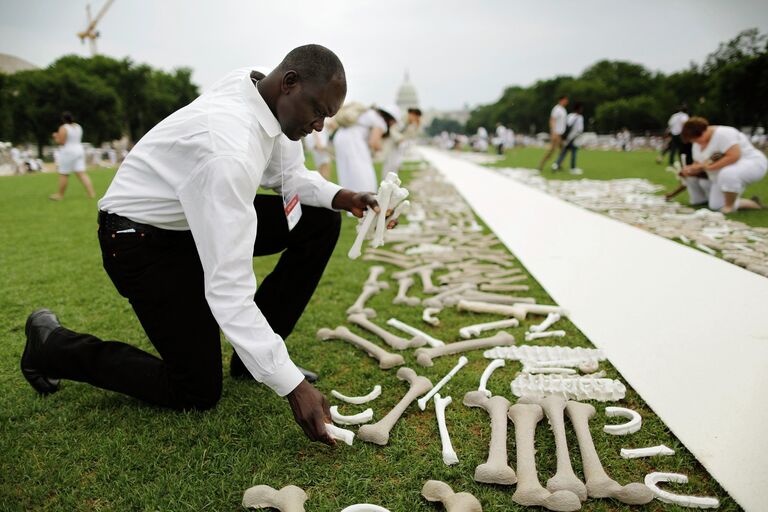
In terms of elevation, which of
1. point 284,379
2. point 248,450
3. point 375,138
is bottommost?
point 248,450

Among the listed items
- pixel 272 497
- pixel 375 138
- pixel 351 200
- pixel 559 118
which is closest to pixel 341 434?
pixel 272 497

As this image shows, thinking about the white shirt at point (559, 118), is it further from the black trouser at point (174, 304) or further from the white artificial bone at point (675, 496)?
the white artificial bone at point (675, 496)

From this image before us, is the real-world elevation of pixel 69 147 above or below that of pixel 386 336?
above

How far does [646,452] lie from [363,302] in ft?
8.51

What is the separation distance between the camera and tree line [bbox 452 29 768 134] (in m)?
25.4

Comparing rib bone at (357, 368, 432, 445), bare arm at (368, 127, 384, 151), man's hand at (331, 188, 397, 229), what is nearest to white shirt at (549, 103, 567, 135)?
bare arm at (368, 127, 384, 151)

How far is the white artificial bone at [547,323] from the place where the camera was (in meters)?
3.77

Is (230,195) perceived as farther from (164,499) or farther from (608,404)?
(608,404)

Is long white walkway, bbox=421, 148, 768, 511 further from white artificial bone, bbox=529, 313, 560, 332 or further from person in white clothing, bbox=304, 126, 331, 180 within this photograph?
person in white clothing, bbox=304, 126, 331, 180

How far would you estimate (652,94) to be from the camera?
229 ft

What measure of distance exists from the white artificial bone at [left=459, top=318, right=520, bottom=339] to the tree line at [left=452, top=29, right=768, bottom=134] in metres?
7.88

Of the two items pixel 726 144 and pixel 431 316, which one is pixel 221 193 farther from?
pixel 726 144

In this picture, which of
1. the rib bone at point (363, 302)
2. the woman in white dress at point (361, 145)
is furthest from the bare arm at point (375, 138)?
the rib bone at point (363, 302)

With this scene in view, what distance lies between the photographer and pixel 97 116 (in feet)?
154
